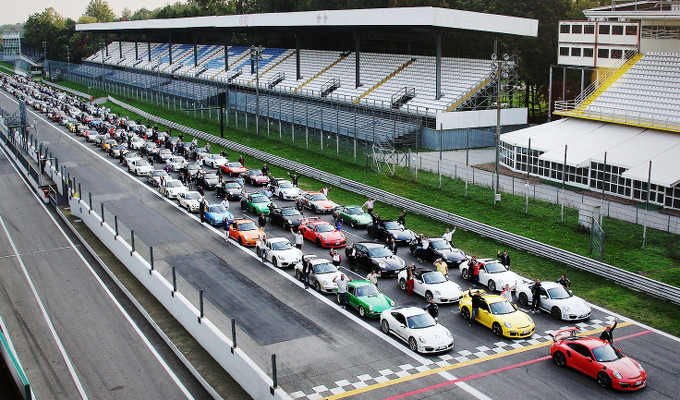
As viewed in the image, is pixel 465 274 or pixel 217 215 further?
pixel 217 215

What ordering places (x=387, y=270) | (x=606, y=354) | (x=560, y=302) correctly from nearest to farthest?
1. (x=606, y=354)
2. (x=560, y=302)
3. (x=387, y=270)

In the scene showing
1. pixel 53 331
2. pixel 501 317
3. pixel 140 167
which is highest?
pixel 140 167

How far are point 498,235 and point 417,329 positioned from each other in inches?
527

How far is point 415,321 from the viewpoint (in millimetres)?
22688

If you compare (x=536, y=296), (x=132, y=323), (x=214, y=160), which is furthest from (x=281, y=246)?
(x=214, y=160)

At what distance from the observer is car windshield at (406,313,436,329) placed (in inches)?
890

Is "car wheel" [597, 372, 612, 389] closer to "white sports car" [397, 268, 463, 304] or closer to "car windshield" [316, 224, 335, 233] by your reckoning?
"white sports car" [397, 268, 463, 304]

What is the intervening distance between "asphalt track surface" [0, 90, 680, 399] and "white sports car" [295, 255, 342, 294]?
47cm

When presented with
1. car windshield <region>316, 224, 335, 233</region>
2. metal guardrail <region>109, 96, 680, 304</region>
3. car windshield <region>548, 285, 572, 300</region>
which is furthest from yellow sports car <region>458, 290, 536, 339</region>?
car windshield <region>316, 224, 335, 233</region>

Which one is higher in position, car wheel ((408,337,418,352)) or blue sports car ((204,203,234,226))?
blue sports car ((204,203,234,226))

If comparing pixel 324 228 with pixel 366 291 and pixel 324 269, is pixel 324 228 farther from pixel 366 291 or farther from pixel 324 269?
pixel 366 291

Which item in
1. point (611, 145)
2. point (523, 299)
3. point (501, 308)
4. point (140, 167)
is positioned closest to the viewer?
point (501, 308)

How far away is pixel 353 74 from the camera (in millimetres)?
72688

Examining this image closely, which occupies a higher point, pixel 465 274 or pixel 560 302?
pixel 560 302
